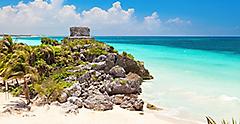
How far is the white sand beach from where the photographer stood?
1183 centimetres

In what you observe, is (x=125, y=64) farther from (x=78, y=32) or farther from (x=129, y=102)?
(x=78, y=32)

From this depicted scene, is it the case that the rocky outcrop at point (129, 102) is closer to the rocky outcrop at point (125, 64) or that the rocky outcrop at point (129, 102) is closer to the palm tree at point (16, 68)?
the rocky outcrop at point (125, 64)

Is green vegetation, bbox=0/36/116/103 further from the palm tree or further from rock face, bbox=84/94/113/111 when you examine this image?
rock face, bbox=84/94/113/111

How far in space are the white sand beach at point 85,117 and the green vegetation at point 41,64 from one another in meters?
1.48

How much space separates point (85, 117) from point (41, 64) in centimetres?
686

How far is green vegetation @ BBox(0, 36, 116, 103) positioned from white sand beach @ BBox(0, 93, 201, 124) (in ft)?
4.87

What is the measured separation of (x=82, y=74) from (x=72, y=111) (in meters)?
4.05

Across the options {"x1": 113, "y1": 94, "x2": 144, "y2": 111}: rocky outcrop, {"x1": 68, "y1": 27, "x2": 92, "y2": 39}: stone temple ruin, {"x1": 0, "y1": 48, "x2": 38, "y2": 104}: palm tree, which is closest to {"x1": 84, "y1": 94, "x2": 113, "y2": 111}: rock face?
{"x1": 113, "y1": 94, "x2": 144, "y2": 111}: rocky outcrop

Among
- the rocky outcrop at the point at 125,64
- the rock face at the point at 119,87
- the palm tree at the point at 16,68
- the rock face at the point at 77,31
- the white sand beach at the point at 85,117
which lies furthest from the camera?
the rock face at the point at 77,31

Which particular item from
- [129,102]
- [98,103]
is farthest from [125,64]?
[98,103]

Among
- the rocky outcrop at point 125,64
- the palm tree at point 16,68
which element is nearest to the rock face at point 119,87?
the rocky outcrop at point 125,64

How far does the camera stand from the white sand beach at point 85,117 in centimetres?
1183

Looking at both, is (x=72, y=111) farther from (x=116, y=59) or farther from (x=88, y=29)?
(x=88, y=29)

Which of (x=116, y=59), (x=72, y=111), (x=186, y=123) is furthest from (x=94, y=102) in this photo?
(x=116, y=59)
